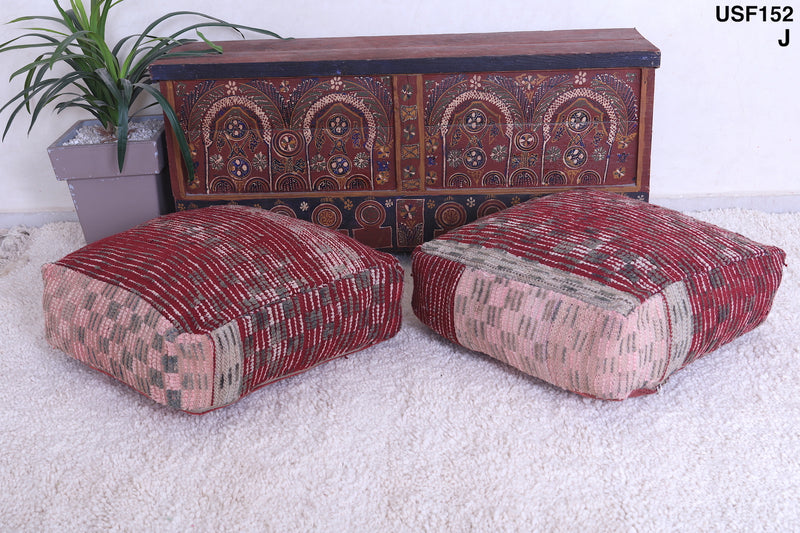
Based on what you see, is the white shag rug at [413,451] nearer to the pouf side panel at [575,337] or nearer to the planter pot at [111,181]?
the pouf side panel at [575,337]

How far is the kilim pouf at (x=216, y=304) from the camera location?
1.52 meters

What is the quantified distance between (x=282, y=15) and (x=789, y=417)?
180 centimetres

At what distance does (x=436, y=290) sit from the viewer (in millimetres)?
1798

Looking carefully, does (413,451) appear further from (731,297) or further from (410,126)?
(410,126)

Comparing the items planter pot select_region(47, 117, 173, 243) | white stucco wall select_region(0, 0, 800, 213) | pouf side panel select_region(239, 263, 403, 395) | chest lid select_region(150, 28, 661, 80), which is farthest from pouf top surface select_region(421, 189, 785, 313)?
planter pot select_region(47, 117, 173, 243)

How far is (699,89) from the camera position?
253 centimetres

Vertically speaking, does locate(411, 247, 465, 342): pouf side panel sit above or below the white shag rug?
above

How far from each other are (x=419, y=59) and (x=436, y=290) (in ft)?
2.18

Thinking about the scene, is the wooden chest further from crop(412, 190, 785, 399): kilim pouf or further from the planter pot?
crop(412, 190, 785, 399): kilim pouf

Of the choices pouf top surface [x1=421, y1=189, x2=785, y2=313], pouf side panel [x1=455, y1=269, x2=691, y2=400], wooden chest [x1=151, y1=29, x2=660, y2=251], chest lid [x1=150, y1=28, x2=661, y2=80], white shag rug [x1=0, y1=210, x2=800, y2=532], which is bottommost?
white shag rug [x1=0, y1=210, x2=800, y2=532]

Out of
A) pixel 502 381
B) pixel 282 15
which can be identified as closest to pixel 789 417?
pixel 502 381

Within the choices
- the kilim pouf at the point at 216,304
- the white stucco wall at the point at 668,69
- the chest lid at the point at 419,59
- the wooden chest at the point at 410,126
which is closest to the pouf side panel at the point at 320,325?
the kilim pouf at the point at 216,304

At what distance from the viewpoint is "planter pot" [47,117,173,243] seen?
2186 millimetres

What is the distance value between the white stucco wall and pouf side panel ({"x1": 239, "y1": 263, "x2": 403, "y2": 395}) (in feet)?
3.36
